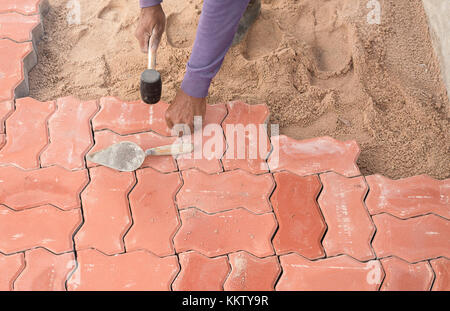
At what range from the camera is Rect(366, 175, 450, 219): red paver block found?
8.02 ft

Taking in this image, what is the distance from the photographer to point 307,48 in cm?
314

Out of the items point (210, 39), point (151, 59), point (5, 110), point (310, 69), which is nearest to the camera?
point (210, 39)

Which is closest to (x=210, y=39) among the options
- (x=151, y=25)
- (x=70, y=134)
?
(x=151, y=25)

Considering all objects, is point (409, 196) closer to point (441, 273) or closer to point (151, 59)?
point (441, 273)

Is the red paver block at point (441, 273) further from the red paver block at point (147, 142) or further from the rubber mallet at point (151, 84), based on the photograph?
the rubber mallet at point (151, 84)

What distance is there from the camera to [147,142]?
2.64 m

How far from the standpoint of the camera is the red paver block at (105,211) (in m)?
2.25

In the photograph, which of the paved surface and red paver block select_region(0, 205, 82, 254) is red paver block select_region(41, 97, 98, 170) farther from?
red paver block select_region(0, 205, 82, 254)

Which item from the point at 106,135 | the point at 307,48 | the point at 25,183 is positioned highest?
the point at 307,48

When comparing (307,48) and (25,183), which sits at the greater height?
(307,48)

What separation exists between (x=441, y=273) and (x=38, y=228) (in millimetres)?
1974

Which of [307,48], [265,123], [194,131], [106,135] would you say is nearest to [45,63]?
[106,135]

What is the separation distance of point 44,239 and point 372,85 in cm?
215

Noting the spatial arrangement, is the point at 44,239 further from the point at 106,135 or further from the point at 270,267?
the point at 270,267
